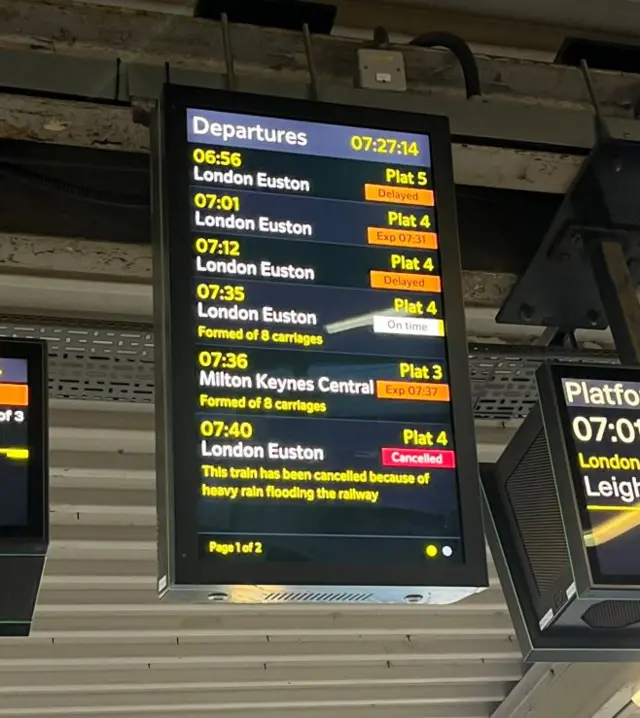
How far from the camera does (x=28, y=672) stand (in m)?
5.91

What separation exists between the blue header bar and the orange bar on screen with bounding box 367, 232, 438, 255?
0.62 ft

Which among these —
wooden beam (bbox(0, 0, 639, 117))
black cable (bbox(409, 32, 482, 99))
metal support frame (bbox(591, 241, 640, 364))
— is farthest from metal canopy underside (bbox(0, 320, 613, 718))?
black cable (bbox(409, 32, 482, 99))

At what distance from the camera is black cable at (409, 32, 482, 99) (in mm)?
2957

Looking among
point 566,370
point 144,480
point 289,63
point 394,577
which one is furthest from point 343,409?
point 144,480

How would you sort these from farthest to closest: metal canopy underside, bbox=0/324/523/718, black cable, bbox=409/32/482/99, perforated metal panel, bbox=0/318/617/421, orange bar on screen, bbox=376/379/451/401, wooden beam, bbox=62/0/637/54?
1. metal canopy underside, bbox=0/324/523/718
2. perforated metal panel, bbox=0/318/617/421
3. wooden beam, bbox=62/0/637/54
4. black cable, bbox=409/32/482/99
5. orange bar on screen, bbox=376/379/451/401

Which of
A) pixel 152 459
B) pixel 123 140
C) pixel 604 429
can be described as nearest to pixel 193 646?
pixel 152 459

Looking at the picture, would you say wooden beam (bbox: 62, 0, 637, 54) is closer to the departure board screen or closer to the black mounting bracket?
the black mounting bracket

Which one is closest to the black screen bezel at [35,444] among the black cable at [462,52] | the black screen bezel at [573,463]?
the black screen bezel at [573,463]

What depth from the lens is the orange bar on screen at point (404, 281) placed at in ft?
8.65

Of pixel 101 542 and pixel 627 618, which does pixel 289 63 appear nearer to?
pixel 627 618

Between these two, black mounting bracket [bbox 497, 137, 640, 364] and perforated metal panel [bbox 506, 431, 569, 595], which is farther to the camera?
black mounting bracket [bbox 497, 137, 640, 364]

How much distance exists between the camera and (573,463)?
2490 millimetres

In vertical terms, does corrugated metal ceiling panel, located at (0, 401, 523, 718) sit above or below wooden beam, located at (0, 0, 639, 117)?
below

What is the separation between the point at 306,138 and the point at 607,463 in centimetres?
99
